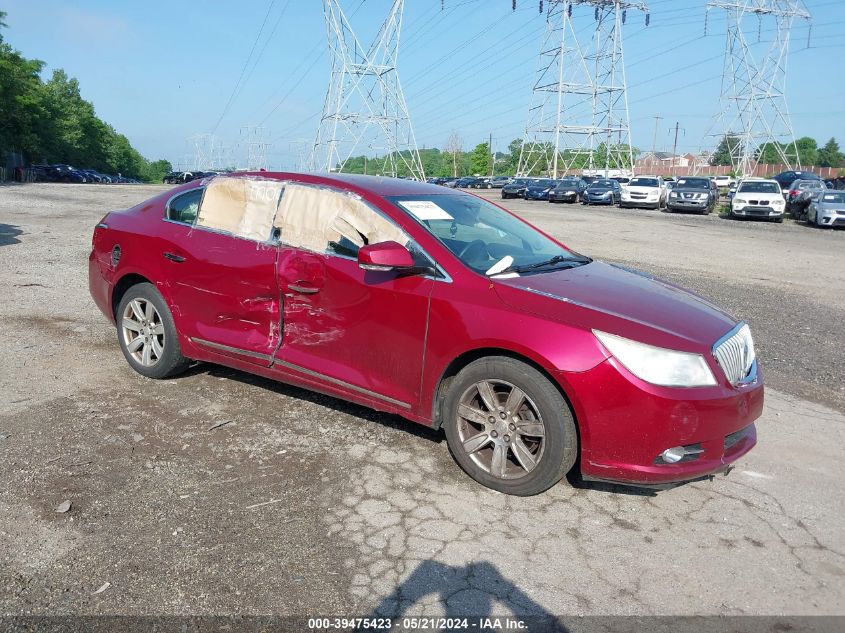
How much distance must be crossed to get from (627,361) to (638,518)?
2.77 feet

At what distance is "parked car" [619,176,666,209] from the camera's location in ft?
106

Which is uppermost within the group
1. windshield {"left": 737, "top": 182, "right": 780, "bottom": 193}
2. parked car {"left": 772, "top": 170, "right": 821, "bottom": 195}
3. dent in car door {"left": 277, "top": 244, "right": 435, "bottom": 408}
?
parked car {"left": 772, "top": 170, "right": 821, "bottom": 195}

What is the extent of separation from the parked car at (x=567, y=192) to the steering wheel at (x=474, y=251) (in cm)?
3593

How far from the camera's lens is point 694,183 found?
31828 mm

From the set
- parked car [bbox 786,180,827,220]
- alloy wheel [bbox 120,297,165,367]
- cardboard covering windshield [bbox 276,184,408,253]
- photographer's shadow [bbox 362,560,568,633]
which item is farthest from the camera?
parked car [bbox 786,180,827,220]

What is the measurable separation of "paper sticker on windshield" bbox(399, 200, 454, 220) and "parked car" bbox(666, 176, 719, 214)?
94.6 feet

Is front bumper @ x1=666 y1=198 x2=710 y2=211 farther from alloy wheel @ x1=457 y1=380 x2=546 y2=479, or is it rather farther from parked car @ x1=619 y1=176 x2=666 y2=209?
alloy wheel @ x1=457 y1=380 x2=546 y2=479

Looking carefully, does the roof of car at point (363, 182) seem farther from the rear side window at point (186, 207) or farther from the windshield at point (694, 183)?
the windshield at point (694, 183)

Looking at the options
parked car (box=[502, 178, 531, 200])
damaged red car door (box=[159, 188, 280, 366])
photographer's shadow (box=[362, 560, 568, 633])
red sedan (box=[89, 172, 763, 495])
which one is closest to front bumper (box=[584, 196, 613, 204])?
parked car (box=[502, 178, 531, 200])

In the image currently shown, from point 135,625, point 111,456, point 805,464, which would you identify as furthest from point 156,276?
point 805,464

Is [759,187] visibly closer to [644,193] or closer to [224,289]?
[644,193]

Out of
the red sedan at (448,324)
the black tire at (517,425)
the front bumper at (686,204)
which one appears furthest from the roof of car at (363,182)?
the front bumper at (686,204)

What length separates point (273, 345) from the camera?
4336mm

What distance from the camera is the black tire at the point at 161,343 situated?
486 cm
